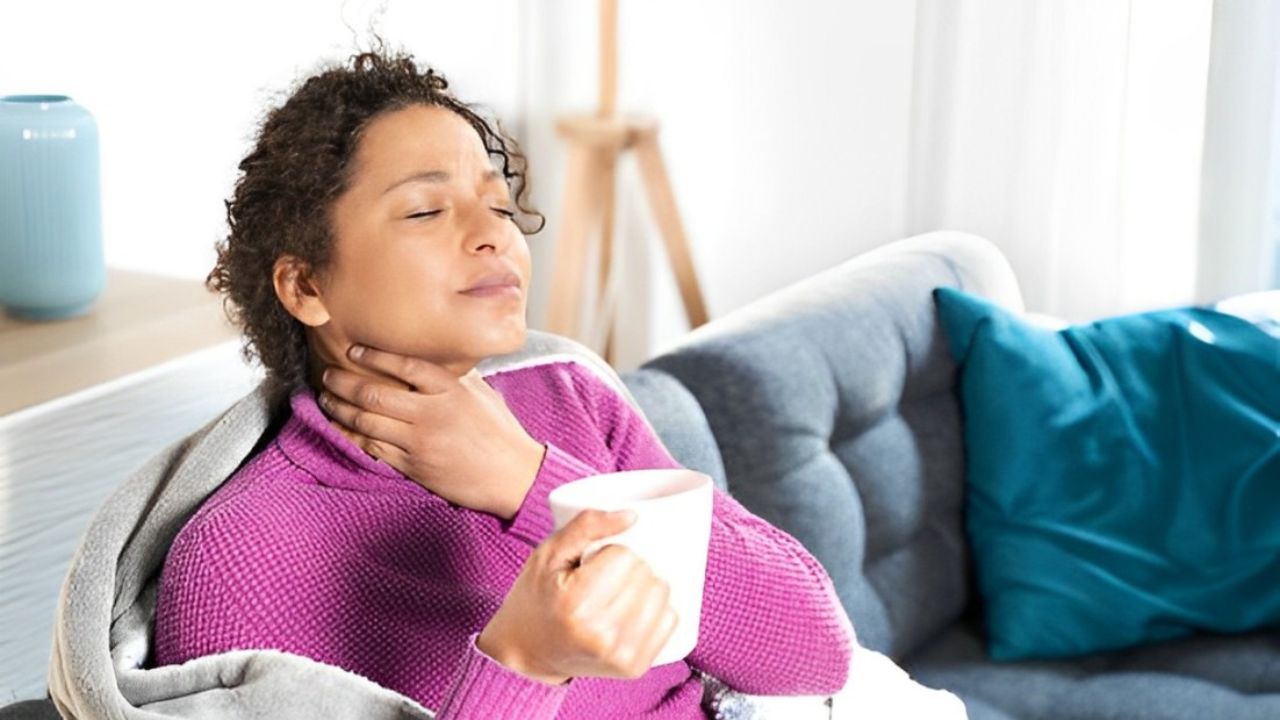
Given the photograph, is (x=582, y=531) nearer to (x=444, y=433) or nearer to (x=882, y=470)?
(x=444, y=433)

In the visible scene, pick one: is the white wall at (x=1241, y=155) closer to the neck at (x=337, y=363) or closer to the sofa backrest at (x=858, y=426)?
the sofa backrest at (x=858, y=426)

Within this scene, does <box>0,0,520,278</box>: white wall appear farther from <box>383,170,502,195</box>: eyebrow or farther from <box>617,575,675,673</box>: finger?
<box>617,575,675,673</box>: finger

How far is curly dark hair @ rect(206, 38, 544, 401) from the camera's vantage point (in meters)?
1.33

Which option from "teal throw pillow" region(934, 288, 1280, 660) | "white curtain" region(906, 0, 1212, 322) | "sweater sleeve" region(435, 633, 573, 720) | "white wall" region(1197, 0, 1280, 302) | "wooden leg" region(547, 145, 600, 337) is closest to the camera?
"sweater sleeve" region(435, 633, 573, 720)

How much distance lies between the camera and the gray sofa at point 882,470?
2061 millimetres

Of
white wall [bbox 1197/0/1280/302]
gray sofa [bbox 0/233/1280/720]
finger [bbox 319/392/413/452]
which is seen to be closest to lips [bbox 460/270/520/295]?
finger [bbox 319/392/413/452]

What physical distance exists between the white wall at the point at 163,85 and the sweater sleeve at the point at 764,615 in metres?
1.14

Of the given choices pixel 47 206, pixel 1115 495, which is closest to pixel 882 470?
pixel 1115 495

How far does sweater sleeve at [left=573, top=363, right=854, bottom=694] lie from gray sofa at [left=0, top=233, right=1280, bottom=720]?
48 cm

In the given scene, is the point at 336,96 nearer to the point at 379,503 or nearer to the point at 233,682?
the point at 379,503

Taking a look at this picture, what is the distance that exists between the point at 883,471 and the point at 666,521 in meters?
1.30

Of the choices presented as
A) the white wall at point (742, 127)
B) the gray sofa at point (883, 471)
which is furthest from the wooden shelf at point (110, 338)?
the white wall at point (742, 127)

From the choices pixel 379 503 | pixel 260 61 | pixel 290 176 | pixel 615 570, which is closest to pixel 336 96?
pixel 290 176

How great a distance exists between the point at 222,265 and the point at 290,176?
12 centimetres
